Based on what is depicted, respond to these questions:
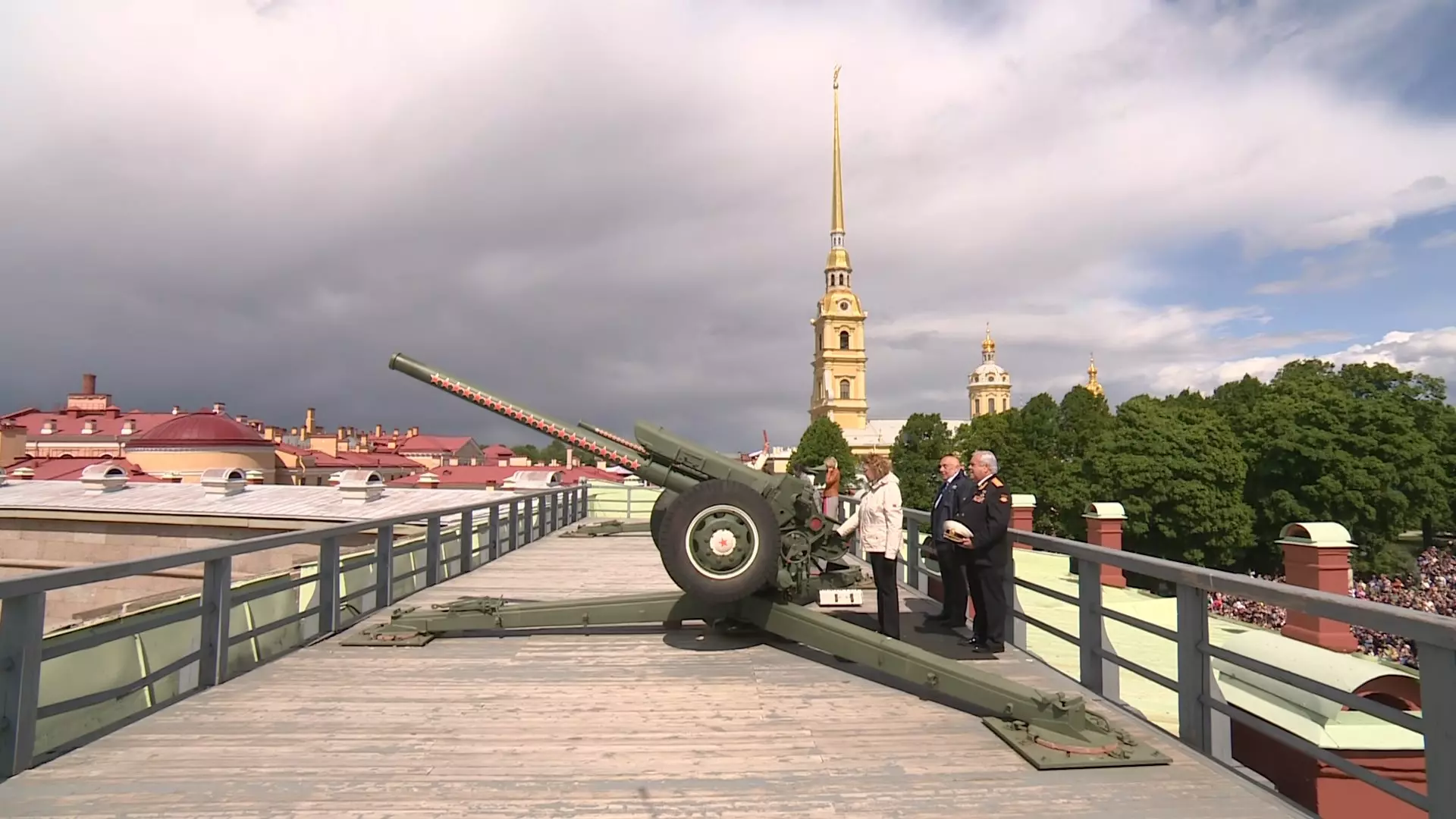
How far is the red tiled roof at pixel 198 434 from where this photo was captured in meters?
39.7

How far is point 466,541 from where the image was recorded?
→ 1106 centimetres

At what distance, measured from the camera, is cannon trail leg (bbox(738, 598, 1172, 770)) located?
13.1 ft

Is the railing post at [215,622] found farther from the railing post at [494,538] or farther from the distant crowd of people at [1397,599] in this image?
the distant crowd of people at [1397,599]

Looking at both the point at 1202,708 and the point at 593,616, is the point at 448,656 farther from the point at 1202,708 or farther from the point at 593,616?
the point at 1202,708

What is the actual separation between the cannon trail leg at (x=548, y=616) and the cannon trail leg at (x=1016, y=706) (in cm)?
124

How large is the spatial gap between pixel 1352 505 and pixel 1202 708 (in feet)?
124

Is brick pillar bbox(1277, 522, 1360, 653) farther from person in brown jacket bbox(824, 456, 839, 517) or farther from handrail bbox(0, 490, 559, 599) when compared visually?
handrail bbox(0, 490, 559, 599)

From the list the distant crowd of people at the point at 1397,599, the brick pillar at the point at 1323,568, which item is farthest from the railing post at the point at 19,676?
the distant crowd of people at the point at 1397,599

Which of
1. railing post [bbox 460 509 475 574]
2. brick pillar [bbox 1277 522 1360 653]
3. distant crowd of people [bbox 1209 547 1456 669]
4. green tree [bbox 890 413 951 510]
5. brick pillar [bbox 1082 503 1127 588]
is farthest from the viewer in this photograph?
green tree [bbox 890 413 951 510]

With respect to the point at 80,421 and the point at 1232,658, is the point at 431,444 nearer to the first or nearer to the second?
the point at 80,421

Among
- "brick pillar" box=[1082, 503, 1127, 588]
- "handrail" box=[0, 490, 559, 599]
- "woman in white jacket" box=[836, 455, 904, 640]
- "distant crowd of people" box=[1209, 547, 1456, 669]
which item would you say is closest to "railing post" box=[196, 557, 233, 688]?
"handrail" box=[0, 490, 559, 599]

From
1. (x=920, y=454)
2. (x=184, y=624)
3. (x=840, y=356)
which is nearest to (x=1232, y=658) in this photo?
(x=184, y=624)

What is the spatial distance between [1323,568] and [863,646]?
560 centimetres

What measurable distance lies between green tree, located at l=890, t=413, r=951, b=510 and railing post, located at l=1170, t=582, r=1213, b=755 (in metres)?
61.7
